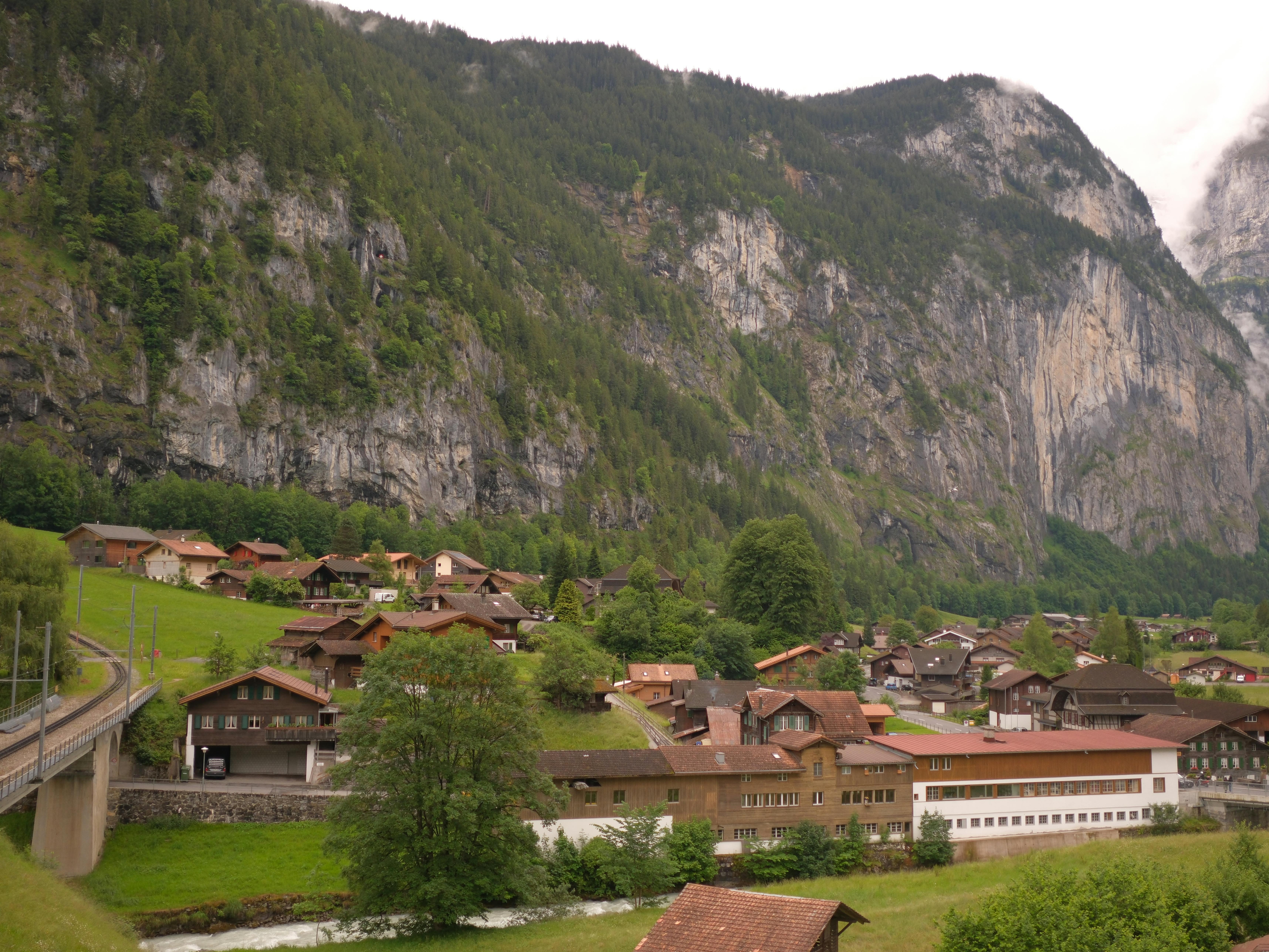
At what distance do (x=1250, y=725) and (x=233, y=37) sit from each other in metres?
181

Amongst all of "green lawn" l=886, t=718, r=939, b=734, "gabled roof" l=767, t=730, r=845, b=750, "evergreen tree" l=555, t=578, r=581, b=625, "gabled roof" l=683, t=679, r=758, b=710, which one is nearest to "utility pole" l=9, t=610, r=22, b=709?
"gabled roof" l=767, t=730, r=845, b=750

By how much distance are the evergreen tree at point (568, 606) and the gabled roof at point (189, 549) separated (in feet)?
110

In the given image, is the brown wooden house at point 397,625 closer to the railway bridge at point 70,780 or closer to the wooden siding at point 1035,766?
the railway bridge at point 70,780

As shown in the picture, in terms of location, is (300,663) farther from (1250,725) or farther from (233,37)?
(233,37)

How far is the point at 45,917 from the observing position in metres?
27.0

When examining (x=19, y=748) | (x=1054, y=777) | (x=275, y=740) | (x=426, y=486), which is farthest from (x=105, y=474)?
(x=1054, y=777)

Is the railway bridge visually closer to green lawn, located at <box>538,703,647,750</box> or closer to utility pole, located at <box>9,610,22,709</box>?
utility pole, located at <box>9,610,22,709</box>

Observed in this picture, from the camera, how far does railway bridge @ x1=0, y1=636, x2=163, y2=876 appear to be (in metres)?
36.3

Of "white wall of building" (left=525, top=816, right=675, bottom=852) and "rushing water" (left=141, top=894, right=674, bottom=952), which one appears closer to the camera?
"rushing water" (left=141, top=894, right=674, bottom=952)

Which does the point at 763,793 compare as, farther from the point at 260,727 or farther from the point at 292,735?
the point at 260,727

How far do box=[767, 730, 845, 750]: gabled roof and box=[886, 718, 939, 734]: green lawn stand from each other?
15.4 m

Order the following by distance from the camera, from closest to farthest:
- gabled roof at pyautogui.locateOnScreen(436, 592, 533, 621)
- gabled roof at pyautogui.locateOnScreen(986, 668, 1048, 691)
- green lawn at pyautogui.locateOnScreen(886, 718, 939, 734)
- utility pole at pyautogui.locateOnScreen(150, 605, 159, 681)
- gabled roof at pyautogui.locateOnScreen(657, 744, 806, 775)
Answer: gabled roof at pyautogui.locateOnScreen(657, 744, 806, 775), utility pole at pyautogui.locateOnScreen(150, 605, 159, 681), green lawn at pyautogui.locateOnScreen(886, 718, 939, 734), gabled roof at pyautogui.locateOnScreen(436, 592, 533, 621), gabled roof at pyautogui.locateOnScreen(986, 668, 1048, 691)

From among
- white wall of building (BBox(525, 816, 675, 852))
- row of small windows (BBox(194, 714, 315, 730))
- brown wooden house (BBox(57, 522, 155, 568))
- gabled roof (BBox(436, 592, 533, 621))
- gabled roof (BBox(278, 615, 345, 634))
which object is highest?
brown wooden house (BBox(57, 522, 155, 568))

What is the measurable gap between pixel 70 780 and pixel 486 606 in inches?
1497
